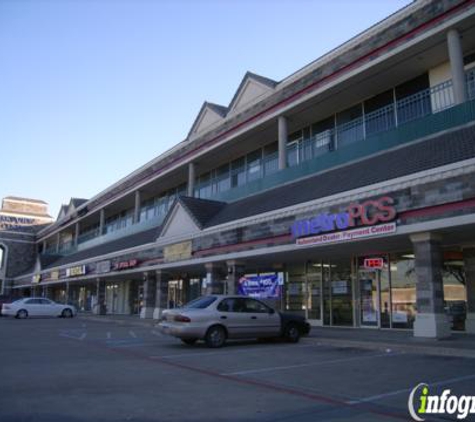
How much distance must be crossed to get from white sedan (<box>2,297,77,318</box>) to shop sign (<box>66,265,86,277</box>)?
7382 mm

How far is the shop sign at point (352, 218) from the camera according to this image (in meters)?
15.2

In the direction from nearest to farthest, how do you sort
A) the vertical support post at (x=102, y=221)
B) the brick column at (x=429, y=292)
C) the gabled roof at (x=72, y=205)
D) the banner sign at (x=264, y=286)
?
1. the brick column at (x=429, y=292)
2. the banner sign at (x=264, y=286)
3. the vertical support post at (x=102, y=221)
4. the gabled roof at (x=72, y=205)

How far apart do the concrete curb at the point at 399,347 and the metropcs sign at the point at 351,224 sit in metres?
3.53

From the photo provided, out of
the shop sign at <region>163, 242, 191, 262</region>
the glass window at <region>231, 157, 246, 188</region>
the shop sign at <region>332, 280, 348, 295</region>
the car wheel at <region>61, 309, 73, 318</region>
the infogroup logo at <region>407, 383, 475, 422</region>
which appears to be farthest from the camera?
the car wheel at <region>61, 309, 73, 318</region>

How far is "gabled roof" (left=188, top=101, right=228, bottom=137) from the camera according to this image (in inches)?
1225

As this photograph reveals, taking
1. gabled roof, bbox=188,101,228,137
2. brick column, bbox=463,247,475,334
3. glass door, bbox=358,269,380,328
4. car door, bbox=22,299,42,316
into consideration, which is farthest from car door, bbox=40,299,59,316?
brick column, bbox=463,247,475,334

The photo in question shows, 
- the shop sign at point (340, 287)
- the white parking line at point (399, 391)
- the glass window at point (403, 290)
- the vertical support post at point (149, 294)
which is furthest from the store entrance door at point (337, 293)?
the vertical support post at point (149, 294)

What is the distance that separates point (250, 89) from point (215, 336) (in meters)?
17.6

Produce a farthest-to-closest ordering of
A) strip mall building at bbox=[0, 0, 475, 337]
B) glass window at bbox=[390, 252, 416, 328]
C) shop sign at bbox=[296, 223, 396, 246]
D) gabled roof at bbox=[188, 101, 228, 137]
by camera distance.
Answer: gabled roof at bbox=[188, 101, 228, 137], glass window at bbox=[390, 252, 416, 328], shop sign at bbox=[296, 223, 396, 246], strip mall building at bbox=[0, 0, 475, 337]

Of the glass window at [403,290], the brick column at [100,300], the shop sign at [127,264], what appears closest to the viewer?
the glass window at [403,290]

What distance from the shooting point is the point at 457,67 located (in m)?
16.5

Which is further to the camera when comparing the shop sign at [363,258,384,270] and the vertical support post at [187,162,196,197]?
the vertical support post at [187,162,196,197]

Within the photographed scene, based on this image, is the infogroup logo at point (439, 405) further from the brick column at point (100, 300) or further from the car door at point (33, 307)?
the brick column at point (100, 300)

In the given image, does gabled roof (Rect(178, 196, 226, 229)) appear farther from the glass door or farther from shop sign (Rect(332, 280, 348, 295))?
the glass door
